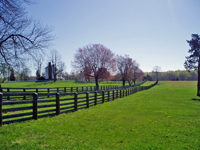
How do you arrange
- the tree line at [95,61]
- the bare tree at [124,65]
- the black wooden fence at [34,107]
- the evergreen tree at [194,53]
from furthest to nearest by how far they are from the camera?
1. the bare tree at [124,65]
2. the tree line at [95,61]
3. the evergreen tree at [194,53]
4. the black wooden fence at [34,107]

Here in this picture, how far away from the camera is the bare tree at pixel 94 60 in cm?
4731

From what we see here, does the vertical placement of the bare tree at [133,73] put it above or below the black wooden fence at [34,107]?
above

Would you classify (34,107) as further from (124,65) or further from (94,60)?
(124,65)

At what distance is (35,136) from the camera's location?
5383mm

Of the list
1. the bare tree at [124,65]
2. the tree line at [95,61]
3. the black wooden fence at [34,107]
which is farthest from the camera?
the bare tree at [124,65]

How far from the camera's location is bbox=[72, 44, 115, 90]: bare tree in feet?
155

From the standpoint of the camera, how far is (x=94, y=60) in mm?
47750

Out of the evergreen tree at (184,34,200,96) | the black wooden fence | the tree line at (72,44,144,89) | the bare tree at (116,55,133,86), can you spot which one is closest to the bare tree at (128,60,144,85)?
the bare tree at (116,55,133,86)

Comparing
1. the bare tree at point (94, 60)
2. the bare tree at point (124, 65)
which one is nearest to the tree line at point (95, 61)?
the bare tree at point (94, 60)

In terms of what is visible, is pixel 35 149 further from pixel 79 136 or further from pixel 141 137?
pixel 141 137

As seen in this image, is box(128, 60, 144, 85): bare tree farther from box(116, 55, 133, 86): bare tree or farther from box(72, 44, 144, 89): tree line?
box(72, 44, 144, 89): tree line

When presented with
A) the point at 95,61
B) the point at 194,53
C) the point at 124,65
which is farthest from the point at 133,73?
the point at 194,53

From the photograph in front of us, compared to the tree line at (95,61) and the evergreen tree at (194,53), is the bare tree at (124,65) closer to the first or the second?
the tree line at (95,61)

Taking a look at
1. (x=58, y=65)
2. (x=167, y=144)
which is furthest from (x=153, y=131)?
(x=58, y=65)
